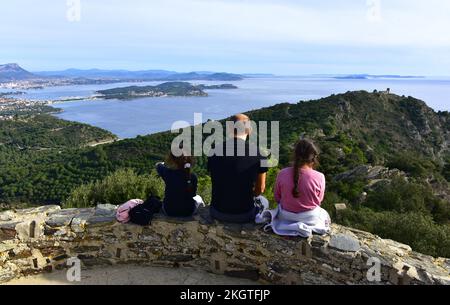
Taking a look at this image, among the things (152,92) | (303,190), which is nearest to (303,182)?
(303,190)

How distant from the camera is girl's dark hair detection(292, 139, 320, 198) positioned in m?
3.35

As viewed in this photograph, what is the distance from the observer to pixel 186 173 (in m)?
3.71

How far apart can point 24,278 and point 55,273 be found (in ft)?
0.93

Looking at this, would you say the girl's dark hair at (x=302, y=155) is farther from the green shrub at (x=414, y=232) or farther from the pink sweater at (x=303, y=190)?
the green shrub at (x=414, y=232)

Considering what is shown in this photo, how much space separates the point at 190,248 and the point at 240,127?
4.57 feet

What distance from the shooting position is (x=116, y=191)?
6746 millimetres

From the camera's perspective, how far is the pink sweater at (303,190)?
11.0 ft

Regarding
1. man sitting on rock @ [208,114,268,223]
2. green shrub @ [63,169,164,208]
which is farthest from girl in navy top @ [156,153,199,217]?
green shrub @ [63,169,164,208]

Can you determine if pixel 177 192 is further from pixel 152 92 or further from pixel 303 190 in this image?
pixel 152 92

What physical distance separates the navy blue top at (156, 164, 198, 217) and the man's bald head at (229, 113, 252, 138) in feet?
2.14

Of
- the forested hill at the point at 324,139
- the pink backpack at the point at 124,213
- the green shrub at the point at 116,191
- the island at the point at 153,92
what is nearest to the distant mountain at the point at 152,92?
the island at the point at 153,92

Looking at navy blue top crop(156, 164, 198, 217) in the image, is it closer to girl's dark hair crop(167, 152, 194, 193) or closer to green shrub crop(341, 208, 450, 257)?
girl's dark hair crop(167, 152, 194, 193)
